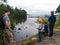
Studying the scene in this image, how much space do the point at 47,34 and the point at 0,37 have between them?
457cm

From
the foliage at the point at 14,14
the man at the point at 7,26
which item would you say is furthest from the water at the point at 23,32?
the man at the point at 7,26

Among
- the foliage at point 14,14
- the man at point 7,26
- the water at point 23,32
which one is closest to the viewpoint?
the man at point 7,26

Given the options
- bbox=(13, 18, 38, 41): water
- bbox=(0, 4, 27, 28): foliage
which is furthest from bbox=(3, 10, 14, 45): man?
bbox=(13, 18, 38, 41): water

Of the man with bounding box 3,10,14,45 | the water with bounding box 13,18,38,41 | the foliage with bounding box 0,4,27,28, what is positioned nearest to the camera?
the man with bounding box 3,10,14,45

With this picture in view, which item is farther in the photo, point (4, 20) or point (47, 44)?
point (47, 44)

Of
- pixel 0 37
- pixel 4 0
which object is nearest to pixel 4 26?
pixel 0 37

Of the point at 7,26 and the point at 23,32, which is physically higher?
the point at 7,26

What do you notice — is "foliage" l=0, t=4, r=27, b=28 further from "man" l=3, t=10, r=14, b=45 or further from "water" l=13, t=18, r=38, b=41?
"man" l=3, t=10, r=14, b=45

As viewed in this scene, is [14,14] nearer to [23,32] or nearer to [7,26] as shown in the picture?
[23,32]

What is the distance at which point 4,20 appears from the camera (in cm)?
1071

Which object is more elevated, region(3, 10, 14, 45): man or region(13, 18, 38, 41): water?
region(3, 10, 14, 45): man

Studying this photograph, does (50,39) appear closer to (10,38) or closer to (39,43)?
(39,43)

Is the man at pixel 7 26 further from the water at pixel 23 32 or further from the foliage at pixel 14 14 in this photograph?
the water at pixel 23 32

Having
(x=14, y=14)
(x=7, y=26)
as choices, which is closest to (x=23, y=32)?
(x=7, y=26)
